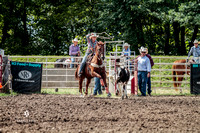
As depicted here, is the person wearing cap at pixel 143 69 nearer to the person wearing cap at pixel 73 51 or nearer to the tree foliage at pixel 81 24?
the person wearing cap at pixel 73 51

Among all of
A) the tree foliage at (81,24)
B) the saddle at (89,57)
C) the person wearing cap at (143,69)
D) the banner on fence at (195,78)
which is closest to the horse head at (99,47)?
the saddle at (89,57)

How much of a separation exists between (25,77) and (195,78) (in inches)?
307

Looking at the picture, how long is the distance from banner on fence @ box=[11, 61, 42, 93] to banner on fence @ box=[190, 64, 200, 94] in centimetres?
707

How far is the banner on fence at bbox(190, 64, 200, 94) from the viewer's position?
14773 mm

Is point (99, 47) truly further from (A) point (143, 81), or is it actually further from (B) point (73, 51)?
(B) point (73, 51)

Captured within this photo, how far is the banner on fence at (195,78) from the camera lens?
48.5 feet

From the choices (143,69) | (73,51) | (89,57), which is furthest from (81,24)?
(89,57)

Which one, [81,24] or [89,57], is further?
[81,24]

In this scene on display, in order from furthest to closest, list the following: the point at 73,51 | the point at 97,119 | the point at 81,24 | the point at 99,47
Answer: the point at 81,24 → the point at 73,51 → the point at 99,47 → the point at 97,119

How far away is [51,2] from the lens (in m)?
35.6

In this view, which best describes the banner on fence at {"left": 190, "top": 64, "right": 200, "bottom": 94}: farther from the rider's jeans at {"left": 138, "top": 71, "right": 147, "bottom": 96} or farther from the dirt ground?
the dirt ground

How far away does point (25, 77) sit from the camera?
1384cm

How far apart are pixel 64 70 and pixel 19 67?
9.66 feet

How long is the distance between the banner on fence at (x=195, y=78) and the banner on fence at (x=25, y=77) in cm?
707
